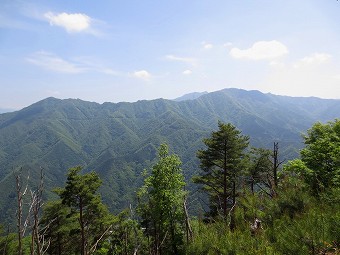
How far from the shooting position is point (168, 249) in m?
30.2

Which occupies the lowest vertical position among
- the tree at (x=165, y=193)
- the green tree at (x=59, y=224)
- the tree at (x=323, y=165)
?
the green tree at (x=59, y=224)

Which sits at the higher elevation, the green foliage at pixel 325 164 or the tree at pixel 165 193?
the green foliage at pixel 325 164

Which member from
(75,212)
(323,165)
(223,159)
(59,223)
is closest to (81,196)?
(75,212)

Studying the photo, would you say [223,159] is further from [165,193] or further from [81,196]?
[81,196]

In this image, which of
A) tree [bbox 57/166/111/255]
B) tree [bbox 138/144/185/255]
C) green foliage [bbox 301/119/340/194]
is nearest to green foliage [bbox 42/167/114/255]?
tree [bbox 57/166/111/255]

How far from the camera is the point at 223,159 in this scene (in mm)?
29922

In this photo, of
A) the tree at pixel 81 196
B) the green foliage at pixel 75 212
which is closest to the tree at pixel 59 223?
the green foliage at pixel 75 212

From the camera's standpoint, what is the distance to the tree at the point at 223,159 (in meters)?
28.9

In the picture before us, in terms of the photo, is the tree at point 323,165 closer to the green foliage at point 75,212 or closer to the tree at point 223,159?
the tree at point 223,159

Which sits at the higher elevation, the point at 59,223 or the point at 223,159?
the point at 223,159

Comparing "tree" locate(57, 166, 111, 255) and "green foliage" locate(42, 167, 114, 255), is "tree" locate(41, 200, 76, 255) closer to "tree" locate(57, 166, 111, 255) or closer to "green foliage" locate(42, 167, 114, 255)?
"green foliage" locate(42, 167, 114, 255)

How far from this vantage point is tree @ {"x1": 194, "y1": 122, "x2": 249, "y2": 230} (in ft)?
94.9

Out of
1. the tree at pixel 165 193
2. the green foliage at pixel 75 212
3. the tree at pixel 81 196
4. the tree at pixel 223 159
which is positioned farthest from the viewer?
→ the tree at pixel 223 159

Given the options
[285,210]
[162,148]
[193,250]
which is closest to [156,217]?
[162,148]
